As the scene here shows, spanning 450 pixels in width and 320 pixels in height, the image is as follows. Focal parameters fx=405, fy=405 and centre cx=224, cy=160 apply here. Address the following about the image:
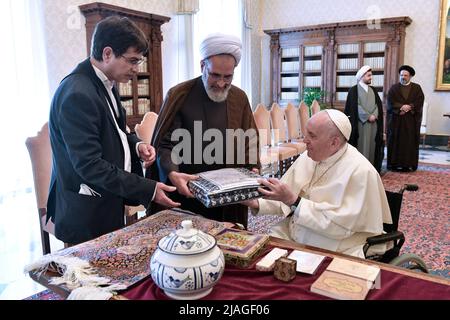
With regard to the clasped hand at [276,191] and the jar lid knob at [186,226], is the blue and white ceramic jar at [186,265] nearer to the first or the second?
the jar lid knob at [186,226]

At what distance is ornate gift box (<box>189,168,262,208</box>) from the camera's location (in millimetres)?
1688

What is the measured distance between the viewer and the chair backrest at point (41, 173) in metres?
2.77

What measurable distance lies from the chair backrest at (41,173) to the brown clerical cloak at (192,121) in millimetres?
879

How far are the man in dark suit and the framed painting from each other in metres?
8.93

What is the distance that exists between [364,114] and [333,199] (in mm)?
5045

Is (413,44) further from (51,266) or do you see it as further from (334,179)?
(51,266)

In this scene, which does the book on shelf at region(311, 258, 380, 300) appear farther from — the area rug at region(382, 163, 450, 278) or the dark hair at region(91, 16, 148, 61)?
the area rug at region(382, 163, 450, 278)

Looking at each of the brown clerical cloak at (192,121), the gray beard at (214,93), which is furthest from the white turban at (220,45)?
the brown clerical cloak at (192,121)

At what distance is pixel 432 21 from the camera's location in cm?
895

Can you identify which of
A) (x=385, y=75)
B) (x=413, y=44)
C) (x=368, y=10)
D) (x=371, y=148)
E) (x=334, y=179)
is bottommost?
(x=371, y=148)

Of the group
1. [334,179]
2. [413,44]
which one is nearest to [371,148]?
[413,44]

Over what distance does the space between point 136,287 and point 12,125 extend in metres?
4.16

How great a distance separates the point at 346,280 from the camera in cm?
134

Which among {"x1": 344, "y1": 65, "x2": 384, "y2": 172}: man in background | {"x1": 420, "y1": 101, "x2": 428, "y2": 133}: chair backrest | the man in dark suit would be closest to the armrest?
the man in dark suit
